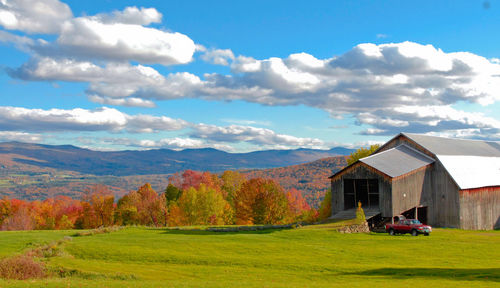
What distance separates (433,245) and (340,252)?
341 inches

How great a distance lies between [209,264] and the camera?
2897cm

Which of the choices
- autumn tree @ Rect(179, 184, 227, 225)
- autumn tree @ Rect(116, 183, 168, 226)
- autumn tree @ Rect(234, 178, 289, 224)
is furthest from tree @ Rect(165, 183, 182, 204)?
autumn tree @ Rect(234, 178, 289, 224)

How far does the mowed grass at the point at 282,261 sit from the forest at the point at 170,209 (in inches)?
1395

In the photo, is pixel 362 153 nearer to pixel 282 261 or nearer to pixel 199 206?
pixel 199 206

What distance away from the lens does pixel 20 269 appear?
25125 mm

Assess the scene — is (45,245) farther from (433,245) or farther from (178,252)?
(433,245)

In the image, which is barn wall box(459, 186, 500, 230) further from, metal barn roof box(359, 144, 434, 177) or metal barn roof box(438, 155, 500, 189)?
metal barn roof box(359, 144, 434, 177)

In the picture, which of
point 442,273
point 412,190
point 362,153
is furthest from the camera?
point 362,153

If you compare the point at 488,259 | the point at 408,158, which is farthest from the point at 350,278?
the point at 408,158

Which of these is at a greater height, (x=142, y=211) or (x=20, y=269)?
(x=20, y=269)

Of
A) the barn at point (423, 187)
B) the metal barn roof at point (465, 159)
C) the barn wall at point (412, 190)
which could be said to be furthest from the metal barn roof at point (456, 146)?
the barn wall at point (412, 190)

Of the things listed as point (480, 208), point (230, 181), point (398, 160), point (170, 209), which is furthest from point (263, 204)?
point (230, 181)

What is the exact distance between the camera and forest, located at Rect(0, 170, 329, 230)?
78312 millimetres

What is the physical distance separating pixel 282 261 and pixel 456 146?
143ft
